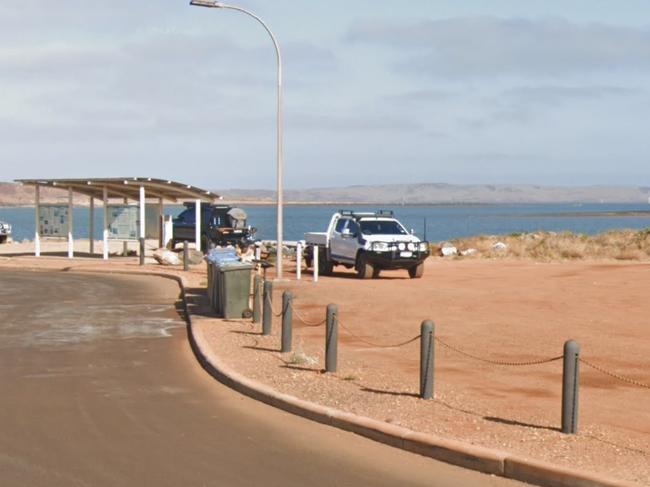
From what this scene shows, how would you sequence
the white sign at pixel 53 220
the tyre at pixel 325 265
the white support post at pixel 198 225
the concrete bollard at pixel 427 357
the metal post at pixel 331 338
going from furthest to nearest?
the white sign at pixel 53 220 < the white support post at pixel 198 225 < the tyre at pixel 325 265 < the metal post at pixel 331 338 < the concrete bollard at pixel 427 357

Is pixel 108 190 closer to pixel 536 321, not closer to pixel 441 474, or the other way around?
pixel 536 321

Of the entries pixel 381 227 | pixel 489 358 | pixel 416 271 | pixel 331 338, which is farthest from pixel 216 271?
pixel 381 227

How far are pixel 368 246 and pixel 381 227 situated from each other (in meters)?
1.83

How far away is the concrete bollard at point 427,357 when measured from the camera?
10734 mm

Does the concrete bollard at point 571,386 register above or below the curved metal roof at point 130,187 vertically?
below

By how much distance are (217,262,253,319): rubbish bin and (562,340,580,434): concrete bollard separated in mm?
10457

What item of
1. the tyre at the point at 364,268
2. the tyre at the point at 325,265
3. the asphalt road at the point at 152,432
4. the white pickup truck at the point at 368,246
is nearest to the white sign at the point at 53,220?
the white pickup truck at the point at 368,246

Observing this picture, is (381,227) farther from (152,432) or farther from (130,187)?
(152,432)

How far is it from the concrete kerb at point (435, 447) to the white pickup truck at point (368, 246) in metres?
17.3

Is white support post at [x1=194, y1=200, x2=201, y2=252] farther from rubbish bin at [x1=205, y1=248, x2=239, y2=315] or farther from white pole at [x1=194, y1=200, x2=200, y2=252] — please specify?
rubbish bin at [x1=205, y1=248, x2=239, y2=315]

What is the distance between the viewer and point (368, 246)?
29.7 m

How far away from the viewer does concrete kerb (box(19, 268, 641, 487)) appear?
25.3 ft

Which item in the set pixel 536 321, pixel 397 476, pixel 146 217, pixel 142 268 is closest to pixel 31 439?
pixel 397 476

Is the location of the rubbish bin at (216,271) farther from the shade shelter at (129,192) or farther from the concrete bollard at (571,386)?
the shade shelter at (129,192)
